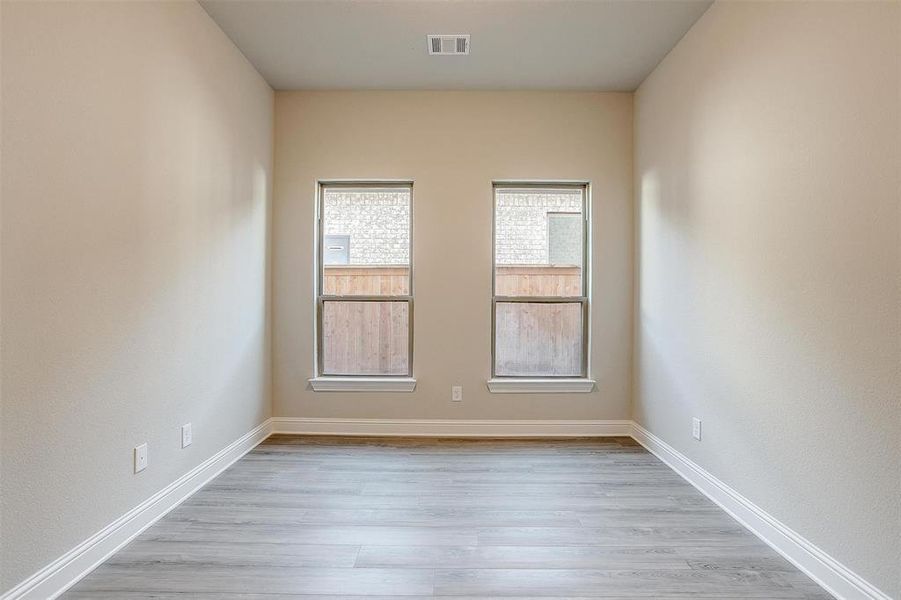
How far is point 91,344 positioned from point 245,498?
115 cm

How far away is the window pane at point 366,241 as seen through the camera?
11.8ft

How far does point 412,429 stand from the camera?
3512mm

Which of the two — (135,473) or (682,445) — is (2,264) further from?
(682,445)

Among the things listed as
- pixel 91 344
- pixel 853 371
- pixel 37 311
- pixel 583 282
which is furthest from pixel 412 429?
pixel 853 371

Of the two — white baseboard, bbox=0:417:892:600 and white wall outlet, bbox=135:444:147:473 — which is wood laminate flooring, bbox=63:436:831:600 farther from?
white wall outlet, bbox=135:444:147:473

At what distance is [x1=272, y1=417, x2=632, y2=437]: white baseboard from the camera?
3.50 meters

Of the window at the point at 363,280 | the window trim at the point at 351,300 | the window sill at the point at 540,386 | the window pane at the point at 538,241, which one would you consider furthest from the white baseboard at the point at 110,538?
the window pane at the point at 538,241

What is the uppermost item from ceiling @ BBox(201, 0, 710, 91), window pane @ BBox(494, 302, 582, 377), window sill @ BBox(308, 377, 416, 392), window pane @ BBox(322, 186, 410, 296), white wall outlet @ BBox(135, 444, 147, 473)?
ceiling @ BBox(201, 0, 710, 91)

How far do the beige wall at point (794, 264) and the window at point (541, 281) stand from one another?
0.80 metres

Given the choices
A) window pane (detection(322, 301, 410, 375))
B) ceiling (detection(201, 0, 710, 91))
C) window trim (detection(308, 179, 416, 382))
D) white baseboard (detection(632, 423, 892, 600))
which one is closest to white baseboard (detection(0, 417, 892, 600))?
white baseboard (detection(632, 423, 892, 600))

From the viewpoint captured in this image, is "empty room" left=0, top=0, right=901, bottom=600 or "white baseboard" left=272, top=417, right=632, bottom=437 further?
"white baseboard" left=272, top=417, right=632, bottom=437

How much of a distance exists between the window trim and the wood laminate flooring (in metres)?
0.68

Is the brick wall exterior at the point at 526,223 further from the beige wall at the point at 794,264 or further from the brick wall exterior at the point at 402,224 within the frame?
the beige wall at the point at 794,264

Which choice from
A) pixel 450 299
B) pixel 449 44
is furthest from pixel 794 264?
pixel 449 44
